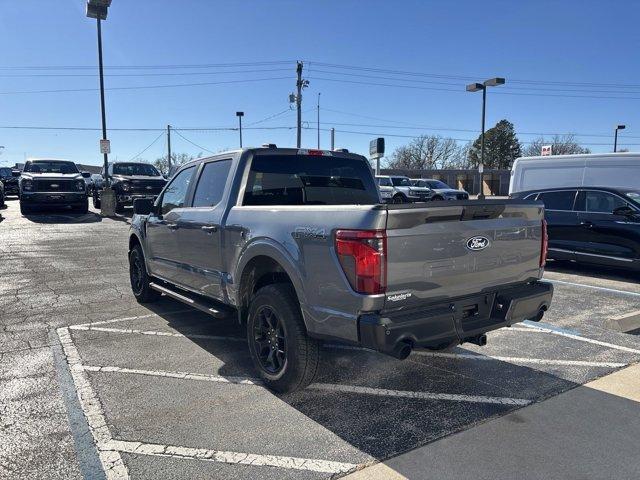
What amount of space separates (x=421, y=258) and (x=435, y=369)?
1685 mm

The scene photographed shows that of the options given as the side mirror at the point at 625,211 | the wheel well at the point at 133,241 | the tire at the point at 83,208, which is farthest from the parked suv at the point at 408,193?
the wheel well at the point at 133,241

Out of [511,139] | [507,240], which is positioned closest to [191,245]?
[507,240]

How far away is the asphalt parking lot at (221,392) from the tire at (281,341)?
0.18m

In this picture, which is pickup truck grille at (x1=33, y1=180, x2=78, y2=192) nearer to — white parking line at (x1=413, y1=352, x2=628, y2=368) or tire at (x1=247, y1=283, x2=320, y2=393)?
tire at (x1=247, y1=283, x2=320, y2=393)

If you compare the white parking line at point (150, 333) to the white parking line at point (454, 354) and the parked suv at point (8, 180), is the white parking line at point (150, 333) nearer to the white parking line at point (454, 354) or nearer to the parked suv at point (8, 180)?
the white parking line at point (454, 354)

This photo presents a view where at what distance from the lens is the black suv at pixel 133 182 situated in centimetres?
1933

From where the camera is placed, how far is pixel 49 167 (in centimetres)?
1991

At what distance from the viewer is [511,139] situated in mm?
82625

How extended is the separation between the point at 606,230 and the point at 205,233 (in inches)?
291

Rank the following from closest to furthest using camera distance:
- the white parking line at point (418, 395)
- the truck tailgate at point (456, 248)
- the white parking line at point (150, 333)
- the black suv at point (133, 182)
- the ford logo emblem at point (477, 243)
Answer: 1. the truck tailgate at point (456, 248)
2. the ford logo emblem at point (477, 243)
3. the white parking line at point (418, 395)
4. the white parking line at point (150, 333)
5. the black suv at point (133, 182)

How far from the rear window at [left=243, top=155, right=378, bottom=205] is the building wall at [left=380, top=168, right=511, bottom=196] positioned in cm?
4941

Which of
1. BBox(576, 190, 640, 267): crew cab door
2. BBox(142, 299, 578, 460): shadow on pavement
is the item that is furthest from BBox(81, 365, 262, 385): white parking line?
BBox(576, 190, 640, 267): crew cab door

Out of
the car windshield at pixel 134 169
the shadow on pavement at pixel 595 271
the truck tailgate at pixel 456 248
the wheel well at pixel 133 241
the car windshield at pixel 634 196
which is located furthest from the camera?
the car windshield at pixel 134 169

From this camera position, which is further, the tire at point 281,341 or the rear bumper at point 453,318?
the tire at point 281,341
